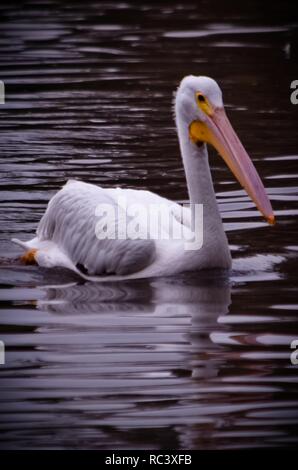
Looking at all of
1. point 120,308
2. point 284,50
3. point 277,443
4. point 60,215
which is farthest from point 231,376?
point 284,50

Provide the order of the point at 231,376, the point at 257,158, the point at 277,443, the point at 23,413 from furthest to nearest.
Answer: the point at 257,158 → the point at 231,376 → the point at 23,413 → the point at 277,443

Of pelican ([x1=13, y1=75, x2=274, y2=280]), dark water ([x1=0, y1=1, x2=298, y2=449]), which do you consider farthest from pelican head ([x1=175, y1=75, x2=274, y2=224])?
dark water ([x1=0, y1=1, x2=298, y2=449])

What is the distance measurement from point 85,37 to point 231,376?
36.5 ft

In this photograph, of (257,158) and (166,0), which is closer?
(257,158)

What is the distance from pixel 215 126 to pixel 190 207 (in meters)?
0.48

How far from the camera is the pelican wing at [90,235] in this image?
715 cm

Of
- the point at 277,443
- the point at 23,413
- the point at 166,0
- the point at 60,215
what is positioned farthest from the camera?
the point at 166,0

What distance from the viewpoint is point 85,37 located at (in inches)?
639

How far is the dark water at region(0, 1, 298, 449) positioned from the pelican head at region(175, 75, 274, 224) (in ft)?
1.78

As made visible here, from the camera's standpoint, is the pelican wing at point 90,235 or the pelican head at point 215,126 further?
the pelican wing at point 90,235

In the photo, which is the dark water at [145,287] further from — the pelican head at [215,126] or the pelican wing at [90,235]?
the pelican head at [215,126]

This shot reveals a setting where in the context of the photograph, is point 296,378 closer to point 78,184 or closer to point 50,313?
point 50,313

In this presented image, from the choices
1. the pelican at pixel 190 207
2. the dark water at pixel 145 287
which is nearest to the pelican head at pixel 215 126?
the pelican at pixel 190 207

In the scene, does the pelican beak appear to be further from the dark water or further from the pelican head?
the dark water
